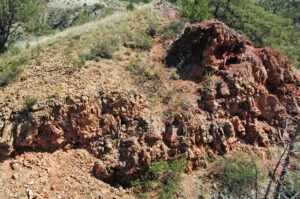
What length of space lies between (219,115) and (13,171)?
7.24 metres

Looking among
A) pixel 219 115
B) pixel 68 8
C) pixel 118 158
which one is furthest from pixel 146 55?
pixel 68 8

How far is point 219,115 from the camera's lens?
14664mm

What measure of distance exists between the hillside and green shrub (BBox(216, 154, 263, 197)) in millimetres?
175

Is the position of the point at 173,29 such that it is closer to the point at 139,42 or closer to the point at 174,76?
the point at 139,42

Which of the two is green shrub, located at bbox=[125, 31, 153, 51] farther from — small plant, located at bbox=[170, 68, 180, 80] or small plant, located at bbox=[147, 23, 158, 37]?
small plant, located at bbox=[170, 68, 180, 80]

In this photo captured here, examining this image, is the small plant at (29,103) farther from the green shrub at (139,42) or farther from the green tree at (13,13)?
the green tree at (13,13)

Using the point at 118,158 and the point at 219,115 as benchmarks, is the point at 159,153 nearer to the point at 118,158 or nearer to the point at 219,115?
the point at 118,158

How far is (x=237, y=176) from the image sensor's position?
1327 centimetres

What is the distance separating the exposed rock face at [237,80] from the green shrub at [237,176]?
882mm

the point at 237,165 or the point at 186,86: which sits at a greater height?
the point at 186,86

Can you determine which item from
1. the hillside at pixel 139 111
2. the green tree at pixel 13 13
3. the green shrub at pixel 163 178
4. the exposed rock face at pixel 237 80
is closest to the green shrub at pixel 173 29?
the hillside at pixel 139 111

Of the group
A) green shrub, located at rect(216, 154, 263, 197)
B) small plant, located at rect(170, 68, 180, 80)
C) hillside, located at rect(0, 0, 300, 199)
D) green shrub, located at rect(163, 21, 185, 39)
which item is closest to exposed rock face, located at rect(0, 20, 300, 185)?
hillside, located at rect(0, 0, 300, 199)

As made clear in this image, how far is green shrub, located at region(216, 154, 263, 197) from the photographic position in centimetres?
1312

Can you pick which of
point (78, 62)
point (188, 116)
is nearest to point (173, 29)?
point (78, 62)
